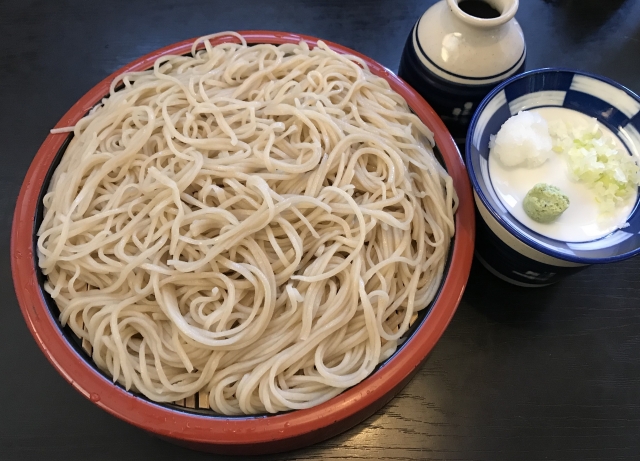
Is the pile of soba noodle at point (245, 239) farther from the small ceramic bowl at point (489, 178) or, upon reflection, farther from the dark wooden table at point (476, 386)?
the dark wooden table at point (476, 386)

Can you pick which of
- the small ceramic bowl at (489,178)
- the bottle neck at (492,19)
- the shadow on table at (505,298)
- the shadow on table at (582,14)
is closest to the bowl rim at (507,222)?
the small ceramic bowl at (489,178)

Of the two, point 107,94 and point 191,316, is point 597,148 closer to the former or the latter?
point 191,316

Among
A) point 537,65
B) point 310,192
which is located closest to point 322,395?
point 310,192

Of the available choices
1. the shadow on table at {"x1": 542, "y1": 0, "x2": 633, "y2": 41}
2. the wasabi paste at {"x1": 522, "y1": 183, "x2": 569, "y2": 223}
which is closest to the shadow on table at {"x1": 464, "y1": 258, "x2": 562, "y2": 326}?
the wasabi paste at {"x1": 522, "y1": 183, "x2": 569, "y2": 223}

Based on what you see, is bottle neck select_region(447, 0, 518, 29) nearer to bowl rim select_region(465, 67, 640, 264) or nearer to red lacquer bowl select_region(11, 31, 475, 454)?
bowl rim select_region(465, 67, 640, 264)

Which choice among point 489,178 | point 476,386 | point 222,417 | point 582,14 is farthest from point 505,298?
point 582,14

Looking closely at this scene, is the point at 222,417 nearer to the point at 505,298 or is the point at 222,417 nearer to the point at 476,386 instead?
the point at 476,386
